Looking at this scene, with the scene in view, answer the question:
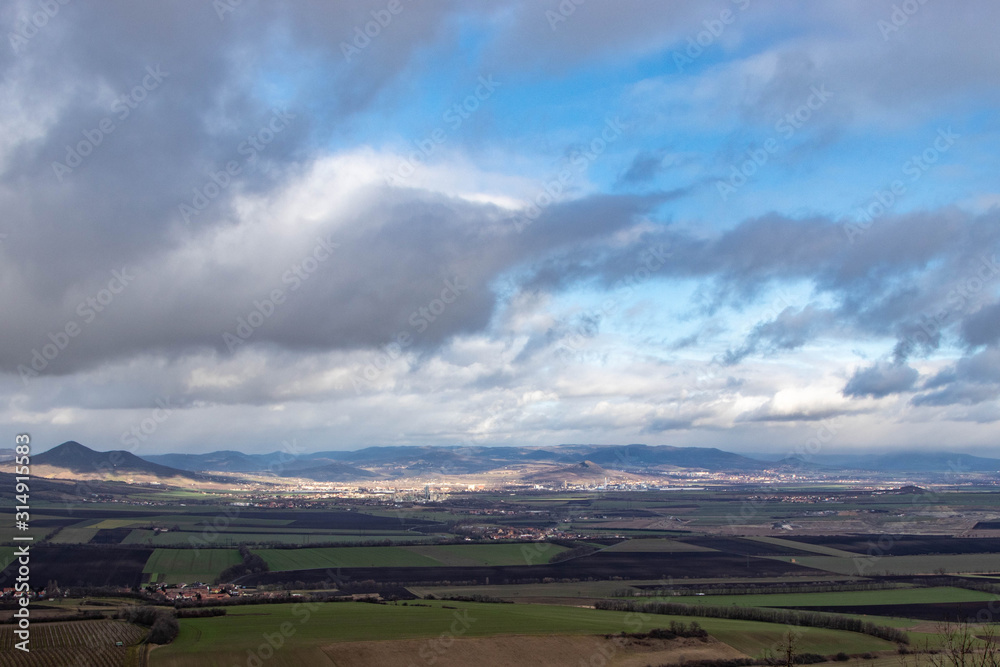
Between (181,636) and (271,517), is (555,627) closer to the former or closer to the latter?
(181,636)

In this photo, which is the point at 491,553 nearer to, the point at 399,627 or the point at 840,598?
the point at 840,598

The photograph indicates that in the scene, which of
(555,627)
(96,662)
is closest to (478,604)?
(555,627)

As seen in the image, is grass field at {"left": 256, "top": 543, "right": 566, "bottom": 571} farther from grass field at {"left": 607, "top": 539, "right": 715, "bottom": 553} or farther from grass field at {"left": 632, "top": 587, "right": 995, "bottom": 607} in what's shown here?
grass field at {"left": 632, "top": 587, "right": 995, "bottom": 607}

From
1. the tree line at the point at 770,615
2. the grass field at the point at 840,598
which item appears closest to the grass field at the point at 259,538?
the grass field at the point at 840,598

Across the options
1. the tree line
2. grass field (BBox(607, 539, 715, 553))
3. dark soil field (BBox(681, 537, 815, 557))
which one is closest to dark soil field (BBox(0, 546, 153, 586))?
the tree line

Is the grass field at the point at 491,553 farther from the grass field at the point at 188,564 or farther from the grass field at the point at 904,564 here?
the grass field at the point at 904,564

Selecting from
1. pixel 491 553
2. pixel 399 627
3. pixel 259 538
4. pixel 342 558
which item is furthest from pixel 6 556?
pixel 491 553
